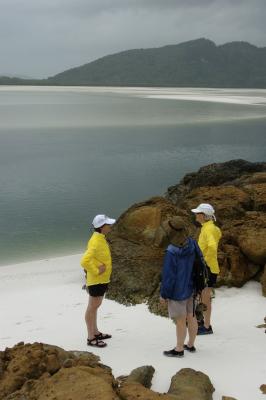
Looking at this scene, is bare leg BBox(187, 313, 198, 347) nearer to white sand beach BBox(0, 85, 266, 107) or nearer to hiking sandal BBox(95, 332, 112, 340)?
hiking sandal BBox(95, 332, 112, 340)

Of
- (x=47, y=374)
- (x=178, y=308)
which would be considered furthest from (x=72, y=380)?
(x=178, y=308)

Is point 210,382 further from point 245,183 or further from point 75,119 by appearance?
point 75,119

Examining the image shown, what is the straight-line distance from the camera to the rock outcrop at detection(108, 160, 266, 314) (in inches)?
315

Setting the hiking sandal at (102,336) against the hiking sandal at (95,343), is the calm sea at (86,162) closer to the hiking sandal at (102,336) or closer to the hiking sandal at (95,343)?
the hiking sandal at (102,336)

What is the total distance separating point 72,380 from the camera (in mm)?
4480

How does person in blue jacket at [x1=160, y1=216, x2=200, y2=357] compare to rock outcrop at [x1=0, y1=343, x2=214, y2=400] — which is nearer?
rock outcrop at [x1=0, y1=343, x2=214, y2=400]

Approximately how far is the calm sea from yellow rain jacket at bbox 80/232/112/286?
7083 millimetres

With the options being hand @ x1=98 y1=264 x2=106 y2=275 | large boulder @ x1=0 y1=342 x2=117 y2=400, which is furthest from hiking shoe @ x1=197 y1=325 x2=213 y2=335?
large boulder @ x1=0 y1=342 x2=117 y2=400

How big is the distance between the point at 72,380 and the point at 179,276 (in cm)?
159

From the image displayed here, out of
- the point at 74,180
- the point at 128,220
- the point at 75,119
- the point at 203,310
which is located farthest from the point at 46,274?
the point at 75,119

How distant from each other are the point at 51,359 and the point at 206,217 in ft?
8.46

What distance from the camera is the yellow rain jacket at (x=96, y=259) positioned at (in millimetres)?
5969

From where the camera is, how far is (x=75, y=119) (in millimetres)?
51188

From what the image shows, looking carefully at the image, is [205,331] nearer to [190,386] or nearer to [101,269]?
[101,269]
